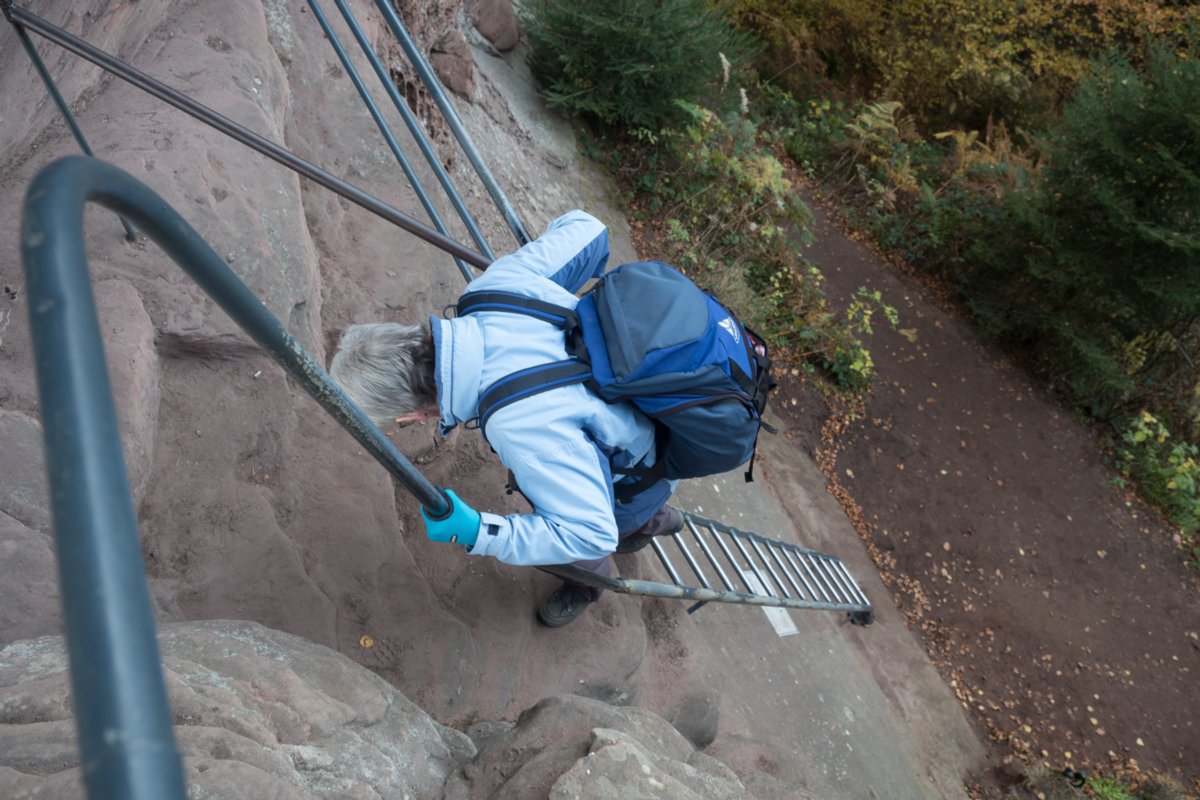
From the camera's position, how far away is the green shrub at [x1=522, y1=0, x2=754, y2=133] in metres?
7.31

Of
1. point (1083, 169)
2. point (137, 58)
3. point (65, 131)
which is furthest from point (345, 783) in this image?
point (1083, 169)

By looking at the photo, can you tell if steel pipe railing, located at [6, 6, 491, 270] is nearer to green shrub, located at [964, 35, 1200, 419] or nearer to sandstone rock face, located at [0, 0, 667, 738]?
sandstone rock face, located at [0, 0, 667, 738]

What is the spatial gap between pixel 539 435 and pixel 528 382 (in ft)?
0.50

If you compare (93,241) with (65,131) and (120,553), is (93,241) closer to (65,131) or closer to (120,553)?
(65,131)

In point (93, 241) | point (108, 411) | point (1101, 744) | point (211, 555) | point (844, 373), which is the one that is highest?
point (108, 411)

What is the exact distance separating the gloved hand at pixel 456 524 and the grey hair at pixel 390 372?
12.6 inches

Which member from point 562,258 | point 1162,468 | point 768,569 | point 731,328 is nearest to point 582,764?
point 731,328

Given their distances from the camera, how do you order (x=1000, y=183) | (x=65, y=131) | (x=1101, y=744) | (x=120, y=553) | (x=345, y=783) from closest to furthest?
(x=120, y=553), (x=345, y=783), (x=65, y=131), (x=1101, y=744), (x=1000, y=183)

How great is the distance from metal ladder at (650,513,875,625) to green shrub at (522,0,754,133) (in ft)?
15.2

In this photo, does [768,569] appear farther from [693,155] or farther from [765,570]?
[693,155]

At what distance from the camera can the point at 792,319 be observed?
7.91 metres

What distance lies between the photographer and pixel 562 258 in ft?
8.37

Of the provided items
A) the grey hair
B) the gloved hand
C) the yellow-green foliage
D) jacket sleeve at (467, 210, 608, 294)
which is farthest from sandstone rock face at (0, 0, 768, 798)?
the yellow-green foliage

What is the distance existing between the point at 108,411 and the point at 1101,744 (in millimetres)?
7532
